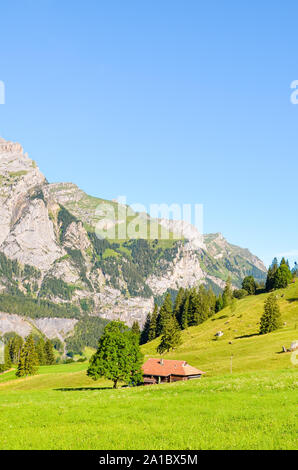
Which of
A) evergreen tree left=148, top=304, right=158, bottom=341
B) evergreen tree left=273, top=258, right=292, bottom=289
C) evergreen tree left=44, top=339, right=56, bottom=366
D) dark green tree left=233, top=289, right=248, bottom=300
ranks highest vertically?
evergreen tree left=273, top=258, right=292, bottom=289

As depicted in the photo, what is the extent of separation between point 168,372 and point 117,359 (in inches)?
572

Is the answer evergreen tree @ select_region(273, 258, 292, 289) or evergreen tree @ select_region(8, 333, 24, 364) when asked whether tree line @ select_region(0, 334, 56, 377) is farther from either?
evergreen tree @ select_region(273, 258, 292, 289)

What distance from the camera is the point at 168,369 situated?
247 feet

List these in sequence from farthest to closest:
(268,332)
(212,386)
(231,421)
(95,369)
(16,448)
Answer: (268,332) < (95,369) < (212,386) < (231,421) < (16,448)

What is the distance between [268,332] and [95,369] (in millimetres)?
61688

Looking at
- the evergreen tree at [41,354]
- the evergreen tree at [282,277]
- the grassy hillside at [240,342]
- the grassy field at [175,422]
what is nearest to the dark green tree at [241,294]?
the evergreen tree at [282,277]

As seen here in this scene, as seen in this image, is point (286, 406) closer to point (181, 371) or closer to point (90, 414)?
point (90, 414)

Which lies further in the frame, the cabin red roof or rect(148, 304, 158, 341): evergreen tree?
rect(148, 304, 158, 341): evergreen tree

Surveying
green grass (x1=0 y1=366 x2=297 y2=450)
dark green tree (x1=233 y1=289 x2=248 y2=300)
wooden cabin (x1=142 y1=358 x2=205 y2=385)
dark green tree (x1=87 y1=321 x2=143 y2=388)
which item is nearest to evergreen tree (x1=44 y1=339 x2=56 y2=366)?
dark green tree (x1=233 y1=289 x2=248 y2=300)

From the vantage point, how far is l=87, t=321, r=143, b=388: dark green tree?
6284 cm

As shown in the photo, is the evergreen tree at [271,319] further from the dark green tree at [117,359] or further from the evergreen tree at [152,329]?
the evergreen tree at [152,329]

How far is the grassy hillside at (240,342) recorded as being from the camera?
244 ft
